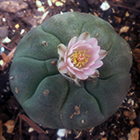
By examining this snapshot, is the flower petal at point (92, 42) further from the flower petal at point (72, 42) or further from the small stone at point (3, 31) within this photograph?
the small stone at point (3, 31)

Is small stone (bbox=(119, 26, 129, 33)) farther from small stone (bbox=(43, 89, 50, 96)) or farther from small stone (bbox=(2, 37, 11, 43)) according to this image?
small stone (bbox=(43, 89, 50, 96))

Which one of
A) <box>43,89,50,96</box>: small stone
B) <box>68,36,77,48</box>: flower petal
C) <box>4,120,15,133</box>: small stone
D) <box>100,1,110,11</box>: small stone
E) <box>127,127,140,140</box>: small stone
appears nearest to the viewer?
<box>68,36,77,48</box>: flower petal

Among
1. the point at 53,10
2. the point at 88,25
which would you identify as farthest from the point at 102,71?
the point at 53,10

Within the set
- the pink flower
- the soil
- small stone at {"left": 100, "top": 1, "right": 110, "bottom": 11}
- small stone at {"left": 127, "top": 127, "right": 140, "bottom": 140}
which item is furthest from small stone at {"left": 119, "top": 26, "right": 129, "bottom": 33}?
the pink flower

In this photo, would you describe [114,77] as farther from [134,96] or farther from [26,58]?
[134,96]

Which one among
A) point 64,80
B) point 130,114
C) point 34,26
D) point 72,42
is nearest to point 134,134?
point 130,114

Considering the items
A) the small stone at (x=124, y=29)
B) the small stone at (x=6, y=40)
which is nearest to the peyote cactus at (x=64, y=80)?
the small stone at (x=6, y=40)
